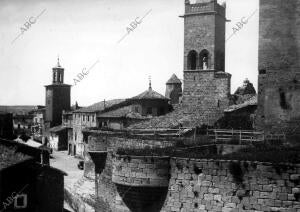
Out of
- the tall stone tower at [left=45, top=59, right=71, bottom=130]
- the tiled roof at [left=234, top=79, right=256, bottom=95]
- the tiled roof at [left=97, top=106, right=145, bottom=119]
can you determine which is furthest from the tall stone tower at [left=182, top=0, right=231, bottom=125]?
the tall stone tower at [left=45, top=59, right=71, bottom=130]

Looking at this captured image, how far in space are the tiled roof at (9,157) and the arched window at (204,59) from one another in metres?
19.9

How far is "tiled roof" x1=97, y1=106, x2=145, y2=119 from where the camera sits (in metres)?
48.5

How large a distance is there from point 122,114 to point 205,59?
15.4 m

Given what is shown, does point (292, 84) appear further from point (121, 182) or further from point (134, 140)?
point (121, 182)

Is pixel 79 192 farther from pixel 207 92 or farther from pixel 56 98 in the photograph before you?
pixel 56 98

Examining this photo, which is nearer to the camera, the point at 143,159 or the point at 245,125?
the point at 143,159

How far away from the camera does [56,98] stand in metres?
73.7

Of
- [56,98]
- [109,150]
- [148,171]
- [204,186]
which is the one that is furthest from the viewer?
[56,98]

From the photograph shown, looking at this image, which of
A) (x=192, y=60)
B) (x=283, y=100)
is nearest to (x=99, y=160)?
(x=283, y=100)

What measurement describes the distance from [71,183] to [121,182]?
2074cm

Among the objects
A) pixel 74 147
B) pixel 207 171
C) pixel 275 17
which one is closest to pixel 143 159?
pixel 207 171

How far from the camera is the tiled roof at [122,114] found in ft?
159

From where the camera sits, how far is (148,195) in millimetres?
14734

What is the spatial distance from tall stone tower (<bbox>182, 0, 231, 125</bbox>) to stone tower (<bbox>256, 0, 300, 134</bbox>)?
47.5ft
